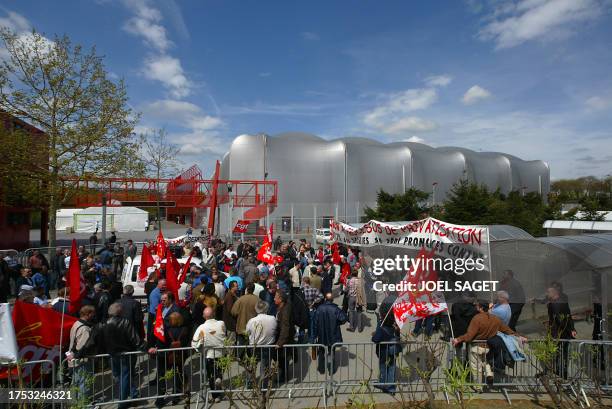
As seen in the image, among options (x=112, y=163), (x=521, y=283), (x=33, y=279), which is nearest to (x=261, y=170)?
(x=112, y=163)

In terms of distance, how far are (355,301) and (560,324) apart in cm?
424

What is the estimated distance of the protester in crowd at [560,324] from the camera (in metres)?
5.88

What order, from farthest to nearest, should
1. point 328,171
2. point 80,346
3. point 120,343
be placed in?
point 328,171
point 120,343
point 80,346

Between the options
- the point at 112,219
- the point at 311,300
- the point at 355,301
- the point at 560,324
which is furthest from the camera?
the point at 112,219

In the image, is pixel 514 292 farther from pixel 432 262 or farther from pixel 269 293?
pixel 269 293

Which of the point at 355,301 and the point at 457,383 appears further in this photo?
the point at 355,301

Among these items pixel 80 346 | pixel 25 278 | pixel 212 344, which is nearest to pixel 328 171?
pixel 25 278

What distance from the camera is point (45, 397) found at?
4309mm

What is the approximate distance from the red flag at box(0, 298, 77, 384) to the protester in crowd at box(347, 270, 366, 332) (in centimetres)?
587

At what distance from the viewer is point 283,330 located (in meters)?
5.85

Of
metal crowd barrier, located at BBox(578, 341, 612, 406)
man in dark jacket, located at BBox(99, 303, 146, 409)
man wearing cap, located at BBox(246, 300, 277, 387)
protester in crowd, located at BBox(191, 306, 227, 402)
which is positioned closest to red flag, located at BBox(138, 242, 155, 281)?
man in dark jacket, located at BBox(99, 303, 146, 409)

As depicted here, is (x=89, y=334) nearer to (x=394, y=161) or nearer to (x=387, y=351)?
(x=387, y=351)

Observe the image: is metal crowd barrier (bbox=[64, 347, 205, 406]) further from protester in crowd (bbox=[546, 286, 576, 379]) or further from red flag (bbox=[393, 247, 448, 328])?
protester in crowd (bbox=[546, 286, 576, 379])

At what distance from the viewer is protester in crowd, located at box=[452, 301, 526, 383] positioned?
571 cm
